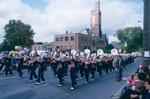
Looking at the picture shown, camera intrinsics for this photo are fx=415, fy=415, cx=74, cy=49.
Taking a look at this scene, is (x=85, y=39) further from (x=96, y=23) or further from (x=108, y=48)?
(x=96, y=23)

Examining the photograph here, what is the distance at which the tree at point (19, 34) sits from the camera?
10706 cm

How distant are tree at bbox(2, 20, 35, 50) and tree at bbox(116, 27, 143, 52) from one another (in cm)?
3606

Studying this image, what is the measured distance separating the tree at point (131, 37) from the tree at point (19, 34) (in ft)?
118

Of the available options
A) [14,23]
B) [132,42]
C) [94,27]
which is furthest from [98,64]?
[94,27]

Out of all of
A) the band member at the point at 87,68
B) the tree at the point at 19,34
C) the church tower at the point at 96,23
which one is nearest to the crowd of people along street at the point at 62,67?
the band member at the point at 87,68

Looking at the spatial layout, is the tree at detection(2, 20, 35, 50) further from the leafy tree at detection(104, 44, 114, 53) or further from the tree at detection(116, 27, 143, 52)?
the tree at detection(116, 27, 143, 52)

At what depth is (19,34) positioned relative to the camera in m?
109

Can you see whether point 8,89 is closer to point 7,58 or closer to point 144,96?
point 7,58

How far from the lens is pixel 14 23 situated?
11256 centimetres

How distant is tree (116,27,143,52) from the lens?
5276 inches

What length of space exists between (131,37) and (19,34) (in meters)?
50.3

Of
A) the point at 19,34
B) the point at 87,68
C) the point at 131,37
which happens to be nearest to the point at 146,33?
the point at 87,68

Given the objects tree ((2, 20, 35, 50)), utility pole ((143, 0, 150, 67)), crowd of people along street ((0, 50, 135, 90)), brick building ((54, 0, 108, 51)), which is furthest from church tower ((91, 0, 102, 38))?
utility pole ((143, 0, 150, 67))

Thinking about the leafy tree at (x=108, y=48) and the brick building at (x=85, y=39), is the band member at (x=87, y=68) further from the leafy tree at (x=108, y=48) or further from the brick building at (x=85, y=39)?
the brick building at (x=85, y=39)
